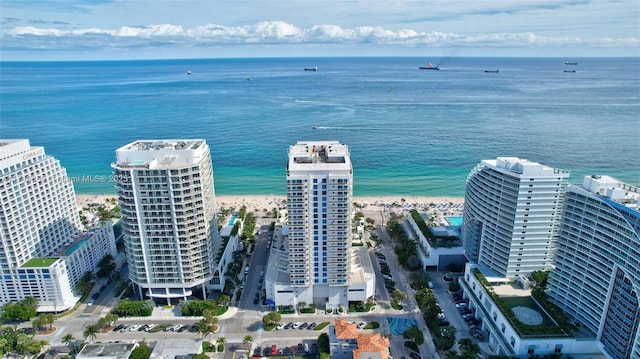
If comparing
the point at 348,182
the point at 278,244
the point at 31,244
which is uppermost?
the point at 348,182

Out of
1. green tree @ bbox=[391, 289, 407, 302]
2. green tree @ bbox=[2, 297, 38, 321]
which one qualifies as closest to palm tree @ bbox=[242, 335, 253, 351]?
green tree @ bbox=[391, 289, 407, 302]

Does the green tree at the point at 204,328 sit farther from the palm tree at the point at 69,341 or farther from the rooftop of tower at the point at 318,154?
the rooftop of tower at the point at 318,154

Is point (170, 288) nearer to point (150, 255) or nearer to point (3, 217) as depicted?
point (150, 255)

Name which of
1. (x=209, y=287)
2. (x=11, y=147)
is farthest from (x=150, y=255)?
(x=11, y=147)

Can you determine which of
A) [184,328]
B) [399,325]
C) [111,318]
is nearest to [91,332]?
[111,318]

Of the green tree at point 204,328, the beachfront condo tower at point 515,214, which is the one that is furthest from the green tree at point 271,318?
the beachfront condo tower at point 515,214

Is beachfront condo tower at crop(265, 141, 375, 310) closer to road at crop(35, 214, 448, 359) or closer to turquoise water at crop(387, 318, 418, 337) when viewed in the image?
road at crop(35, 214, 448, 359)
